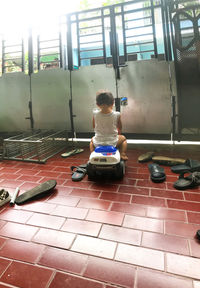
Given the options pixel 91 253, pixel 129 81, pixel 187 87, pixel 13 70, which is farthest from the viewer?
pixel 13 70

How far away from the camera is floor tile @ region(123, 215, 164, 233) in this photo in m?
1.39

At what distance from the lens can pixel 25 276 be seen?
1.05 meters

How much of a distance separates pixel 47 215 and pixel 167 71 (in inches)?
114

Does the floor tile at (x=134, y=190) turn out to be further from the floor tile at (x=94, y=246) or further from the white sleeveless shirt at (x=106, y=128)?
the floor tile at (x=94, y=246)

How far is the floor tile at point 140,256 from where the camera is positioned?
110 cm

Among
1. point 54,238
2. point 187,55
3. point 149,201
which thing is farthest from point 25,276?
point 187,55

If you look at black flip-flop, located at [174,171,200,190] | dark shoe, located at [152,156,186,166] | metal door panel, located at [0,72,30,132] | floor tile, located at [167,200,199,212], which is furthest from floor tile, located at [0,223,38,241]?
metal door panel, located at [0,72,30,132]

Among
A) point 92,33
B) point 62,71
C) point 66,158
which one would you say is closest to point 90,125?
point 66,158

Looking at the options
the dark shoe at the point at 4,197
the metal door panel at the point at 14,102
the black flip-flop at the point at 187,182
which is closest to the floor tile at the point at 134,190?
the black flip-flop at the point at 187,182

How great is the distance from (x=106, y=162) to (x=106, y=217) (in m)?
0.65

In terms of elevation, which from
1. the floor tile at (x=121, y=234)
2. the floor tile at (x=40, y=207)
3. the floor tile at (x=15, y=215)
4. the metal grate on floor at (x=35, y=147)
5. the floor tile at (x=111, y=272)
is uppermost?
the metal grate on floor at (x=35, y=147)

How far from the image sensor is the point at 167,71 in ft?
10.5

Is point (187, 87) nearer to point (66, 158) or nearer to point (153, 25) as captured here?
point (153, 25)

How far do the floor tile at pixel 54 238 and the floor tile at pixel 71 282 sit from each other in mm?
218
